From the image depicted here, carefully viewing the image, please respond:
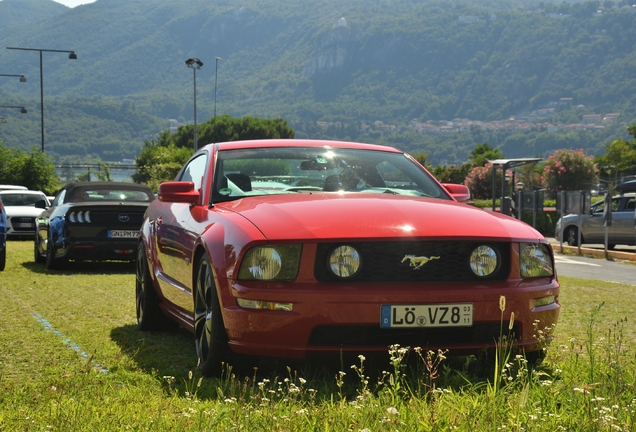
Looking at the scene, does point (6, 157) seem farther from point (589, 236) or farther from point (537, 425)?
point (537, 425)

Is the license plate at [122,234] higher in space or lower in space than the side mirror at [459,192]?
lower

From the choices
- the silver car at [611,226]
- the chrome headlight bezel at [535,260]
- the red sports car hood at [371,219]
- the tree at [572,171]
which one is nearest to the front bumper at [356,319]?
the chrome headlight bezel at [535,260]

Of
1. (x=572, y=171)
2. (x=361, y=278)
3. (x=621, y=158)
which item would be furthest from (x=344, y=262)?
(x=621, y=158)

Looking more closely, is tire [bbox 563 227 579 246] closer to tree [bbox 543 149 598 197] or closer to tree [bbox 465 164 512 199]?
tree [bbox 543 149 598 197]

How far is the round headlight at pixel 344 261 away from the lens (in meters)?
4.97

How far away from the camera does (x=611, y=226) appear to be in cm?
2719

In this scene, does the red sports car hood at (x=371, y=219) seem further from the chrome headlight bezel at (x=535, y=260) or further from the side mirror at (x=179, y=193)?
the side mirror at (x=179, y=193)

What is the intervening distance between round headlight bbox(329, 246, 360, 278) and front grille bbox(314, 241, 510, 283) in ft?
0.07

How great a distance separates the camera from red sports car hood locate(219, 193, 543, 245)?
197 inches

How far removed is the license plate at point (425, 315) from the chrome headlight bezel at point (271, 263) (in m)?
0.50

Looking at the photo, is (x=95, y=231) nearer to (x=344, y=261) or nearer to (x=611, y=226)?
(x=344, y=261)

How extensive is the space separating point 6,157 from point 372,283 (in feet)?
199

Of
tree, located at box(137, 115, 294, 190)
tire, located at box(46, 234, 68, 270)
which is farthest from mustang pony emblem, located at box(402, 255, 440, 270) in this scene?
tree, located at box(137, 115, 294, 190)

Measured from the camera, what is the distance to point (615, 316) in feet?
29.2
